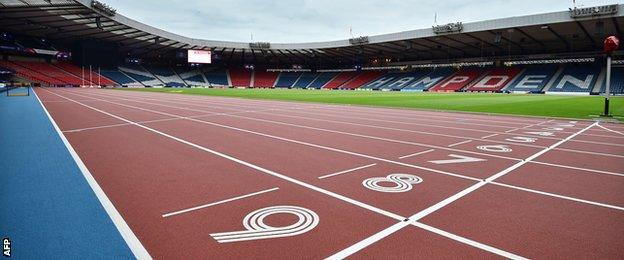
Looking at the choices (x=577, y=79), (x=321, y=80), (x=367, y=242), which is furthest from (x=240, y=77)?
(x=367, y=242)

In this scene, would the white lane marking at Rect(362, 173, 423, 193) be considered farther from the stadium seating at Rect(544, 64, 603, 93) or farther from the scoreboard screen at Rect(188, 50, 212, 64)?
the scoreboard screen at Rect(188, 50, 212, 64)

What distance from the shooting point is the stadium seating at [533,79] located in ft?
162

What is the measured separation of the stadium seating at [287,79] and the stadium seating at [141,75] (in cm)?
2635

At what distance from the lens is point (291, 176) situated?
5.38 meters

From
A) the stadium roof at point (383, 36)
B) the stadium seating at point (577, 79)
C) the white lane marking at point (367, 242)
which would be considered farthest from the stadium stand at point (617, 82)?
the white lane marking at point (367, 242)

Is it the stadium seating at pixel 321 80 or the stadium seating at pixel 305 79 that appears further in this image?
the stadium seating at pixel 305 79

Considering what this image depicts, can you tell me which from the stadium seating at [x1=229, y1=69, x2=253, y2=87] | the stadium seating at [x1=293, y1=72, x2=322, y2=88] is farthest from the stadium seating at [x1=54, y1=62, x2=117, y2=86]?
the stadium seating at [x1=293, y1=72, x2=322, y2=88]

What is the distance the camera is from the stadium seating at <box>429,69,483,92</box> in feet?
186

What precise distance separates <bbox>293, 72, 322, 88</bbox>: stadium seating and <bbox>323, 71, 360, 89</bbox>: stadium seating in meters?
5.48

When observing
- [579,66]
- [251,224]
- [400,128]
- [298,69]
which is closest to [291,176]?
[251,224]

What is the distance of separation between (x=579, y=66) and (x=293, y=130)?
2303 inches

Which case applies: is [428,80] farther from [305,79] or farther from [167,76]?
[167,76]

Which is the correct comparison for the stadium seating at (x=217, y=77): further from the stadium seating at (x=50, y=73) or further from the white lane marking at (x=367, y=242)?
the white lane marking at (x=367, y=242)

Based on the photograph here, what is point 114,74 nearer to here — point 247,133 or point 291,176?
point 247,133
